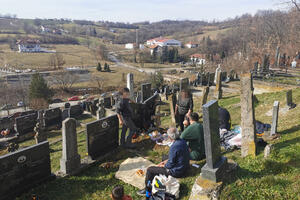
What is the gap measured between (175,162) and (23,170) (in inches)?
151

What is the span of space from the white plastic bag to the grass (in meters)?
0.20

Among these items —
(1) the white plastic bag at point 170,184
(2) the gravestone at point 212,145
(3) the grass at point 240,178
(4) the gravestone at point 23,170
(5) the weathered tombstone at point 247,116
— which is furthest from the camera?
(5) the weathered tombstone at point 247,116

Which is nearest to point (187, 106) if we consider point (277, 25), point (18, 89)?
point (18, 89)

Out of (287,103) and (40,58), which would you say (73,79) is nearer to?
(40,58)

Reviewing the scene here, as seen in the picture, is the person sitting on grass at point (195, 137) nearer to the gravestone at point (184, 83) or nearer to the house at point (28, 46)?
the gravestone at point (184, 83)

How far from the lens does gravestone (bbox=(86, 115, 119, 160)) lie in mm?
7438

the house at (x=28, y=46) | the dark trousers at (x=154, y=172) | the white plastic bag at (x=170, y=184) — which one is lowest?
the white plastic bag at (x=170, y=184)

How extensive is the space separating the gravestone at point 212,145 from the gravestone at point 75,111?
51.5 ft

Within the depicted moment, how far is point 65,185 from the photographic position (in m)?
6.42

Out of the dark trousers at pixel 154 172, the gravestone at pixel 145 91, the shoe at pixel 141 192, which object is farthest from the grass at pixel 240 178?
the gravestone at pixel 145 91

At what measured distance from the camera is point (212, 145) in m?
4.70

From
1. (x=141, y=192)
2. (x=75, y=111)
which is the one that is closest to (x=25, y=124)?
(x=75, y=111)

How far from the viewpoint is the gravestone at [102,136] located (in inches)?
293

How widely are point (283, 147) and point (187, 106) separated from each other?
147 inches
